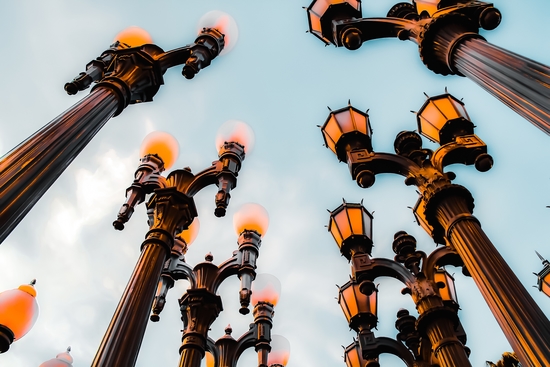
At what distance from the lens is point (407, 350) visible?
6.55 metres

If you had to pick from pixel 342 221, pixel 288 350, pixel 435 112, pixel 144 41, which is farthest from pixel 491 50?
pixel 288 350

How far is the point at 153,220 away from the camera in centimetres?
573

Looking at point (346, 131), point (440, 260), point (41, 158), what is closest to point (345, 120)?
point (346, 131)

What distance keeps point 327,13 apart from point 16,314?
5.54 m

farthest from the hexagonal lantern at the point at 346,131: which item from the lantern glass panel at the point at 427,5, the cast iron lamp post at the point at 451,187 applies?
the lantern glass panel at the point at 427,5

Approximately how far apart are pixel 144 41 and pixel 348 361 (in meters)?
6.14

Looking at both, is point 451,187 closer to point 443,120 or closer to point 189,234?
point 443,120

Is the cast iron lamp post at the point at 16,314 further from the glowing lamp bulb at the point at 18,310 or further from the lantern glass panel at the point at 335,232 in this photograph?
the lantern glass panel at the point at 335,232

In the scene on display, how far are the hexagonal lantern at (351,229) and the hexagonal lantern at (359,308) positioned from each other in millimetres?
634

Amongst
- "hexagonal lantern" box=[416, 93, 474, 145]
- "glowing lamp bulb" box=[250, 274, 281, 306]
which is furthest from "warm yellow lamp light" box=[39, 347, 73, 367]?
"hexagonal lantern" box=[416, 93, 474, 145]

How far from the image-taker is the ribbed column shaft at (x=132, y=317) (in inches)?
145

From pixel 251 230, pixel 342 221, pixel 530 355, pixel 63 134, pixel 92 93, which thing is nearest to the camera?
pixel 530 355

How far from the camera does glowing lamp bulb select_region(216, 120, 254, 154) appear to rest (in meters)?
7.63

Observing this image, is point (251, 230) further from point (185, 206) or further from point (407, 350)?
point (407, 350)
